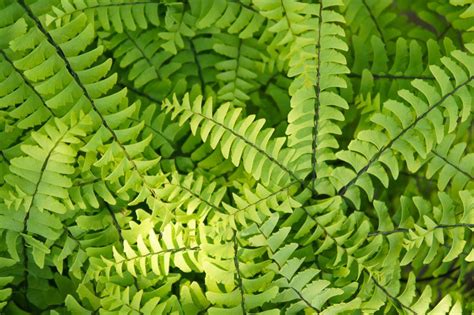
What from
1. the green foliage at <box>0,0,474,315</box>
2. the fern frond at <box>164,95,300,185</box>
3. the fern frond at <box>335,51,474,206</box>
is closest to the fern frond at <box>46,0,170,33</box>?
the green foliage at <box>0,0,474,315</box>

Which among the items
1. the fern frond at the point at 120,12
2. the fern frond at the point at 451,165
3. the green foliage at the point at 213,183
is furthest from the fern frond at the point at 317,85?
the fern frond at the point at 120,12

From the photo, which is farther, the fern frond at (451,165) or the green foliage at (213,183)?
the fern frond at (451,165)

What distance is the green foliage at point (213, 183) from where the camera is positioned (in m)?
1.25

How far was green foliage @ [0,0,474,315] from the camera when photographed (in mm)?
1248

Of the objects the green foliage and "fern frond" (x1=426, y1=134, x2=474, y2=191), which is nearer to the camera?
the green foliage

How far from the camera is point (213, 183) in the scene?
1332 mm

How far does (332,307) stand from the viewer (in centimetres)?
123

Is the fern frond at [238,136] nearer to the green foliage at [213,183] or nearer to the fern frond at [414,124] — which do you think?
the green foliage at [213,183]

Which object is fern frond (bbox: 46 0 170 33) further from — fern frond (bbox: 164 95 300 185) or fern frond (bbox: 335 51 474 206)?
fern frond (bbox: 335 51 474 206)

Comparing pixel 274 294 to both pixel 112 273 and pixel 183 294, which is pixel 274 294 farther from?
pixel 112 273

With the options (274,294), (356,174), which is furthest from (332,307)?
(356,174)

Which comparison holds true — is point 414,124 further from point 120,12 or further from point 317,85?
point 120,12

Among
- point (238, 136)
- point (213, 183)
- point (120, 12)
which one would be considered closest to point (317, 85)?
point (238, 136)

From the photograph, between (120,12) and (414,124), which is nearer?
(414,124)
